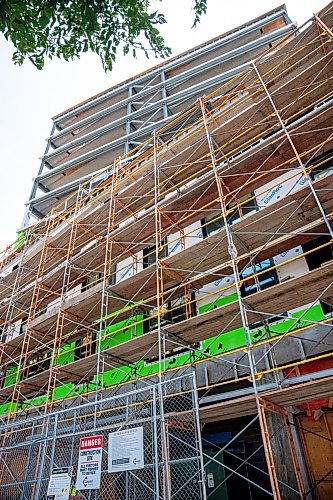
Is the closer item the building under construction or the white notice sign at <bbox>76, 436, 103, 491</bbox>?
the white notice sign at <bbox>76, 436, 103, 491</bbox>

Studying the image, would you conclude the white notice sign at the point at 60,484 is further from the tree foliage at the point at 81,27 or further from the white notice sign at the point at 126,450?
the tree foliage at the point at 81,27

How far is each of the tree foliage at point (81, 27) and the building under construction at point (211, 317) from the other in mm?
3325

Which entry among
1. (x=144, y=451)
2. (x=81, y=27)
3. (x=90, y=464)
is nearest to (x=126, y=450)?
(x=90, y=464)

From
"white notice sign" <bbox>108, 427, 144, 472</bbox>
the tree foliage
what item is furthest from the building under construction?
the tree foliage

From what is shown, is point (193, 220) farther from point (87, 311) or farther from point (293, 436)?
point (293, 436)

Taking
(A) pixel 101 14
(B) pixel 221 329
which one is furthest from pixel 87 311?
(A) pixel 101 14

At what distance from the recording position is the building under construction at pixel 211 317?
263 inches

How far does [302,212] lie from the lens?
7.48 metres

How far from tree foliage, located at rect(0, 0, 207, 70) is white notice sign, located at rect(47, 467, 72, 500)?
677 cm

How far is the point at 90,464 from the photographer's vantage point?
6.25 m

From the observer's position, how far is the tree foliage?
540 centimetres

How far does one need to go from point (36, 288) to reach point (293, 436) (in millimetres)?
9685

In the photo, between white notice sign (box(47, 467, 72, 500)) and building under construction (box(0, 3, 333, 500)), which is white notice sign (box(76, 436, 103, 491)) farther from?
white notice sign (box(47, 467, 72, 500))

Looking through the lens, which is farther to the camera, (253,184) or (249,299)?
(253,184)
